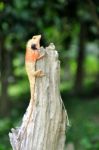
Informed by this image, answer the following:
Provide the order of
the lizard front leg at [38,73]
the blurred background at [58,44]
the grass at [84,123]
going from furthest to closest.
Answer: the blurred background at [58,44] → the grass at [84,123] → the lizard front leg at [38,73]

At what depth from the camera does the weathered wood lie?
5664mm

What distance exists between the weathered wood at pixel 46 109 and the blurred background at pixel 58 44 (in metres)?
2.90

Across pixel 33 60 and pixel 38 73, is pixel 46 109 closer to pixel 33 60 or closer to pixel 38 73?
pixel 38 73

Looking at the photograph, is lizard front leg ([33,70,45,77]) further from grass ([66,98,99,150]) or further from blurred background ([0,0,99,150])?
grass ([66,98,99,150])

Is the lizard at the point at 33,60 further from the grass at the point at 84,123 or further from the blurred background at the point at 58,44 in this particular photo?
the grass at the point at 84,123

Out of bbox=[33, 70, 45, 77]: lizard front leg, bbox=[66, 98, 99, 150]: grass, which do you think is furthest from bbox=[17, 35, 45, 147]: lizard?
bbox=[66, 98, 99, 150]: grass

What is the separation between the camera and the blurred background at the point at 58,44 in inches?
442

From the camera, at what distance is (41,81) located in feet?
18.6

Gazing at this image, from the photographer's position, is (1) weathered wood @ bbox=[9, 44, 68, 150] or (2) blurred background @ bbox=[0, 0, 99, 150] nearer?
(1) weathered wood @ bbox=[9, 44, 68, 150]

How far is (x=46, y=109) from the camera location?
5.68m

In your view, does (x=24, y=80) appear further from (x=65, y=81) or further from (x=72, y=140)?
(x=72, y=140)

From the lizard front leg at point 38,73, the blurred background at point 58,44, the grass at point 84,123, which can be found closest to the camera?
the lizard front leg at point 38,73

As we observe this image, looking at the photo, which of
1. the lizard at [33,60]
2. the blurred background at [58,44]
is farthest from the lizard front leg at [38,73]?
the blurred background at [58,44]

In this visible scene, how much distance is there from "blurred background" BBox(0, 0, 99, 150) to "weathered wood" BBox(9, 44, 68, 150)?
9.53ft
